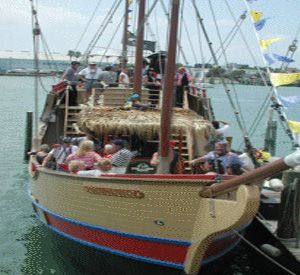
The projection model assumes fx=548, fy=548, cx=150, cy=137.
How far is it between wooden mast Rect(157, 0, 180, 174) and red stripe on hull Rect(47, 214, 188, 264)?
4.48 feet

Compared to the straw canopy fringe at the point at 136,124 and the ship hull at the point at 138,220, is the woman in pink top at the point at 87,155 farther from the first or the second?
the straw canopy fringe at the point at 136,124

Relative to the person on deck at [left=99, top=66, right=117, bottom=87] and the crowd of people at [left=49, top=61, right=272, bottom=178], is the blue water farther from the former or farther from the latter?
the person on deck at [left=99, top=66, right=117, bottom=87]

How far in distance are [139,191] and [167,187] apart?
52 centimetres

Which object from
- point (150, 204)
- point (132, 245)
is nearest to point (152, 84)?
point (132, 245)

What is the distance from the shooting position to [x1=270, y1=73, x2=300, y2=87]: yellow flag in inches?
448

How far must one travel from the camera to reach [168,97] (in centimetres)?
957

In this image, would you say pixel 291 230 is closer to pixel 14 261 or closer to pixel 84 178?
pixel 84 178

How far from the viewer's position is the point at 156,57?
19156mm

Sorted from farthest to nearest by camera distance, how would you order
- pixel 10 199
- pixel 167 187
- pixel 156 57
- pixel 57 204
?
pixel 156 57 < pixel 10 199 < pixel 57 204 < pixel 167 187

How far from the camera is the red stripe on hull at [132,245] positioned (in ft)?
29.1

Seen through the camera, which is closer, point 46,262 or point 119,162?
point 119,162

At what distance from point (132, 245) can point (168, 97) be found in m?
2.62

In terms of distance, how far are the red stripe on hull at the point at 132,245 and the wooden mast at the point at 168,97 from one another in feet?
4.48

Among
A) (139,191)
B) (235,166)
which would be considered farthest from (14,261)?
(235,166)
